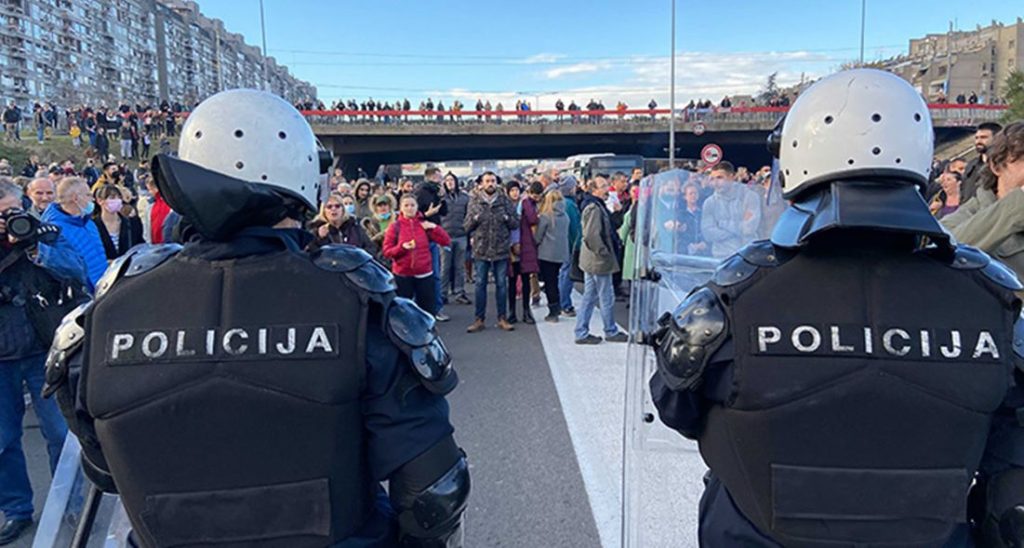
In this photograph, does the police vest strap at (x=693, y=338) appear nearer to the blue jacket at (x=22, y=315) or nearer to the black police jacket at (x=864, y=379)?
the black police jacket at (x=864, y=379)

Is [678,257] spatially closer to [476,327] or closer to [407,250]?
[407,250]

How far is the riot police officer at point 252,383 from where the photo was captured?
1.46 meters

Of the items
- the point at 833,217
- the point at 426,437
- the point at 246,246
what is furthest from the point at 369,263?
the point at 833,217

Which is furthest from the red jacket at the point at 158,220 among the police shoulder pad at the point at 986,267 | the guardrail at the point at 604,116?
the guardrail at the point at 604,116

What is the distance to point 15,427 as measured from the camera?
3.66m

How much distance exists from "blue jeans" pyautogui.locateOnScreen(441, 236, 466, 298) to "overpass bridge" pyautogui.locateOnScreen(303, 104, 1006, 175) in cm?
2797

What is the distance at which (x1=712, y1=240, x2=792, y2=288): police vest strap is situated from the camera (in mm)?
1572

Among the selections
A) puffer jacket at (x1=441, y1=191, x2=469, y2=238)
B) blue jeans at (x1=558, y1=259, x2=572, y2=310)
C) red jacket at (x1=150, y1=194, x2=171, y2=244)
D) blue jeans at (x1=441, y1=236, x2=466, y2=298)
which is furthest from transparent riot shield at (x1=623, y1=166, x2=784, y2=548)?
puffer jacket at (x1=441, y1=191, x2=469, y2=238)

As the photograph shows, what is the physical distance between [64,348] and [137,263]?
0.29 meters

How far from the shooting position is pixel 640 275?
4016 millimetres

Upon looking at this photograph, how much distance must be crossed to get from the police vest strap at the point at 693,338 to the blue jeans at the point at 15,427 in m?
3.46

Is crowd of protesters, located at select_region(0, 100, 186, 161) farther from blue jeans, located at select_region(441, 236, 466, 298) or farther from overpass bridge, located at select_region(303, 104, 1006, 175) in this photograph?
blue jeans, located at select_region(441, 236, 466, 298)

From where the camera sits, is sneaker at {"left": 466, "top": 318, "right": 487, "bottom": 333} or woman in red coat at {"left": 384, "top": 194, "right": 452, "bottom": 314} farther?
sneaker at {"left": 466, "top": 318, "right": 487, "bottom": 333}

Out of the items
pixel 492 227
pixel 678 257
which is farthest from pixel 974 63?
pixel 678 257
